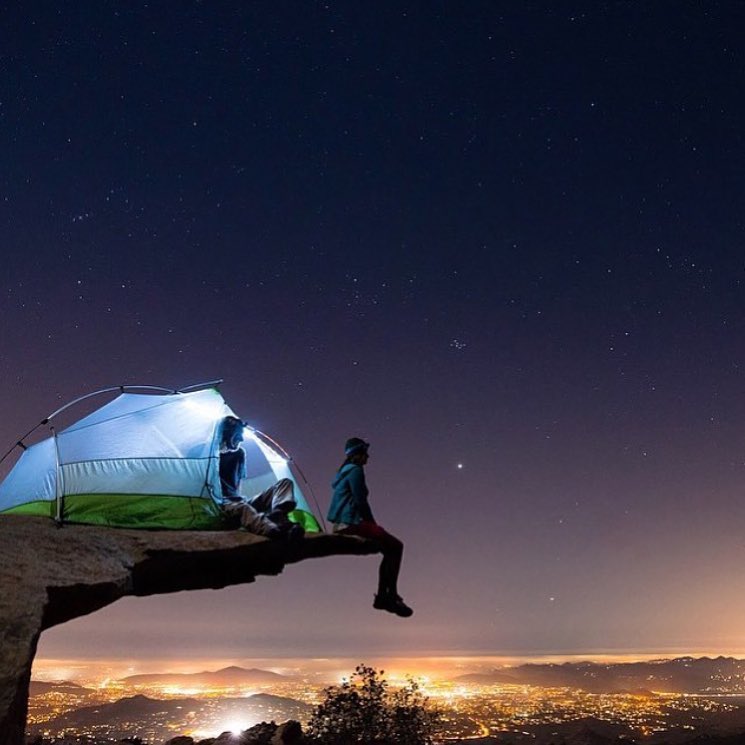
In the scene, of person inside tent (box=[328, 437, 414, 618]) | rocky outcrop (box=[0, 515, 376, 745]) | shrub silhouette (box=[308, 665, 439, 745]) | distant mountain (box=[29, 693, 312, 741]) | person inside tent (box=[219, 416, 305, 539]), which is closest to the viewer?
rocky outcrop (box=[0, 515, 376, 745])

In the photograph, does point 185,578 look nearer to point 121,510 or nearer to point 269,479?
point 121,510

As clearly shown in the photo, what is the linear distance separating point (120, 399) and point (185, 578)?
4631mm

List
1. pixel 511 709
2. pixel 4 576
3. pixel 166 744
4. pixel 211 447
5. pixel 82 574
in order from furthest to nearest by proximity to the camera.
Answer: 1. pixel 511 709
2. pixel 166 744
3. pixel 211 447
4. pixel 82 574
5. pixel 4 576

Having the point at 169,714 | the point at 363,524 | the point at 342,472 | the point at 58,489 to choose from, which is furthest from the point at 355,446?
the point at 169,714

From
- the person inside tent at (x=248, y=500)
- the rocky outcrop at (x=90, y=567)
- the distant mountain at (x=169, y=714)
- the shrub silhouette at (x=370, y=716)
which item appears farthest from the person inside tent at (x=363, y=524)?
the distant mountain at (x=169, y=714)

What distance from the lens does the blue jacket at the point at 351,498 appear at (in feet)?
39.4

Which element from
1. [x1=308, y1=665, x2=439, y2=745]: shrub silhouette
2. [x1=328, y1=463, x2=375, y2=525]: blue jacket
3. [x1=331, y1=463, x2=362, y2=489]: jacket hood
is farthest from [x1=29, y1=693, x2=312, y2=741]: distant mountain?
[x1=331, y1=463, x2=362, y2=489]: jacket hood

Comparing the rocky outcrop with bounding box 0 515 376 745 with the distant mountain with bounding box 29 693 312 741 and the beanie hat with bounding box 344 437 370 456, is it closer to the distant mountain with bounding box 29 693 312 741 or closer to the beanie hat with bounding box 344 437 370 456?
the beanie hat with bounding box 344 437 370 456

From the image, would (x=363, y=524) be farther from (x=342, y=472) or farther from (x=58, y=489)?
(x=58, y=489)

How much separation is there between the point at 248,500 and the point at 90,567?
336 centimetres

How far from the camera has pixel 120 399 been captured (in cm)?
1432

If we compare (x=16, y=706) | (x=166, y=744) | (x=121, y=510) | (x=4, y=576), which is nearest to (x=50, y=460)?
(x=121, y=510)

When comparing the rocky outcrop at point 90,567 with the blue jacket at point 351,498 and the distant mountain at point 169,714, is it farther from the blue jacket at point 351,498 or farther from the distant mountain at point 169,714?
the distant mountain at point 169,714

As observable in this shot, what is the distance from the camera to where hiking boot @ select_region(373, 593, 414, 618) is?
11969 mm
